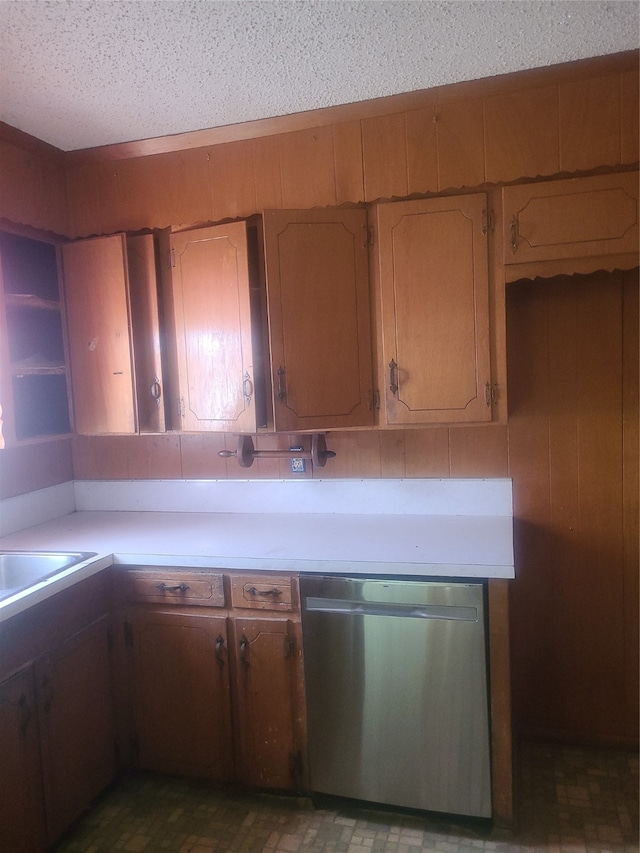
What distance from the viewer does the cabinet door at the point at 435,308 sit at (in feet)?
6.75

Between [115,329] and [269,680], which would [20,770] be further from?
Result: [115,329]

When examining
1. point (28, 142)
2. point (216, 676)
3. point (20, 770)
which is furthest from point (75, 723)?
point (28, 142)

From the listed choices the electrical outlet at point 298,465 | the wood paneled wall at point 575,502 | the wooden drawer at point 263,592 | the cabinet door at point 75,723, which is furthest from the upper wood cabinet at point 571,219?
the cabinet door at point 75,723

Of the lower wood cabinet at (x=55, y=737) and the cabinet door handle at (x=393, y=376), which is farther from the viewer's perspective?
the cabinet door handle at (x=393, y=376)

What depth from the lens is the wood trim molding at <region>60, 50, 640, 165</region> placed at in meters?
1.92

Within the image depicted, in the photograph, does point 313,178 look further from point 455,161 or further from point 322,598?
point 322,598

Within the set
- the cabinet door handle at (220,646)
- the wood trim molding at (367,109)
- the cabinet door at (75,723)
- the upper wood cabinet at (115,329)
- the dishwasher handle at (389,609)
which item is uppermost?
the wood trim molding at (367,109)

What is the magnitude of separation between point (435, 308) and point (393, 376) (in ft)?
0.90

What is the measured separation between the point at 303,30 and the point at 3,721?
2099 mm

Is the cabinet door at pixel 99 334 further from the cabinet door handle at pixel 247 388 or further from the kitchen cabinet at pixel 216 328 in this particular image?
the cabinet door handle at pixel 247 388

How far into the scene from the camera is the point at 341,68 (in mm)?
1898

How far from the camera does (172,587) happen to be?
2115 mm

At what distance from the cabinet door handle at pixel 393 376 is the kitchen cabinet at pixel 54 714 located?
4.05 ft

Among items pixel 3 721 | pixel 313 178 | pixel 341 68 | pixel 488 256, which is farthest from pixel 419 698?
pixel 341 68
